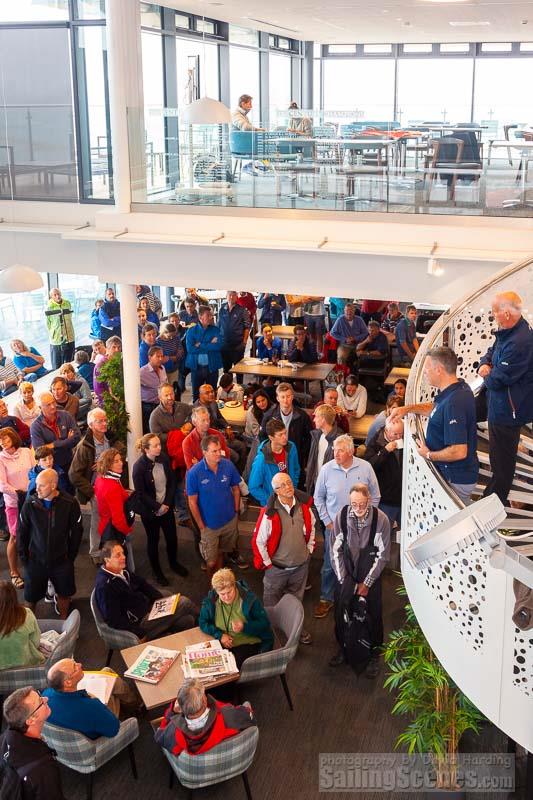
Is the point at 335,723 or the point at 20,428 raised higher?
the point at 20,428

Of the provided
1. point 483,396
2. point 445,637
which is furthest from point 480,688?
point 483,396

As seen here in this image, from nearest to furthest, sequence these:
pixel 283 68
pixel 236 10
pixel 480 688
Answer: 1. pixel 480 688
2. pixel 236 10
3. pixel 283 68

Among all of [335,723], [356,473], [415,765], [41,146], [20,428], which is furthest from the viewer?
[41,146]

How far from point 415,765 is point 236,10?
1215 centimetres

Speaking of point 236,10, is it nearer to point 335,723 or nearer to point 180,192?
point 180,192

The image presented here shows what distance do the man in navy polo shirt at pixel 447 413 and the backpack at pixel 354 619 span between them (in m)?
1.56

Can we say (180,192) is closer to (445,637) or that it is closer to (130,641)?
(130,641)

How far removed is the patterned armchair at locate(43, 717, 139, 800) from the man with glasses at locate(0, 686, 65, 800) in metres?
0.60

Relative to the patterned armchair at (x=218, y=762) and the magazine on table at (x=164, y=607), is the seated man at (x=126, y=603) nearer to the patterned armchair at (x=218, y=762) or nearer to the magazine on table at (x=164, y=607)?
the magazine on table at (x=164, y=607)

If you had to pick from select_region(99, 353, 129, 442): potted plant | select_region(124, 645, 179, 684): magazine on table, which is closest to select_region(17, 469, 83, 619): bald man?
select_region(124, 645, 179, 684): magazine on table

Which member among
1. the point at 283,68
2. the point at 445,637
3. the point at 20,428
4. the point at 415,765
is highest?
the point at 283,68

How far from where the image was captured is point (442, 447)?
547 centimetres

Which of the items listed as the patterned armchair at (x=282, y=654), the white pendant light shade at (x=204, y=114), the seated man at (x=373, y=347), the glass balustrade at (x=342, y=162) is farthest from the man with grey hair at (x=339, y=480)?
the seated man at (x=373, y=347)

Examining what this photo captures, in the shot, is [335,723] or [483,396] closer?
[335,723]
